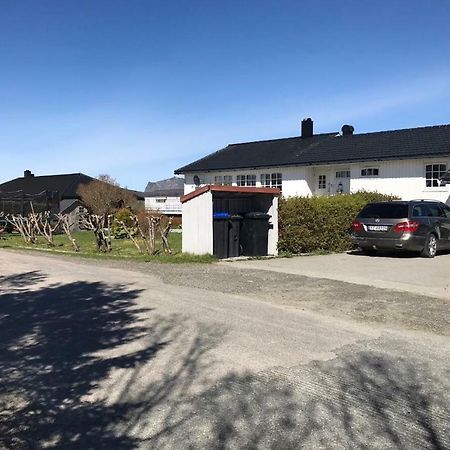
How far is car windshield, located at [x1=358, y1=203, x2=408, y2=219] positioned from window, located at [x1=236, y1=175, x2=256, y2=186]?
1747 cm

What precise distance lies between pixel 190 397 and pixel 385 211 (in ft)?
39.5

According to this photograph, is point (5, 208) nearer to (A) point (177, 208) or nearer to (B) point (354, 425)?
(A) point (177, 208)

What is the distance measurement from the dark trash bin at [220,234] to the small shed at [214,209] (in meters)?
0.05

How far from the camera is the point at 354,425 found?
3668 mm

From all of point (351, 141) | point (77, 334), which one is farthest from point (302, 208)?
point (351, 141)

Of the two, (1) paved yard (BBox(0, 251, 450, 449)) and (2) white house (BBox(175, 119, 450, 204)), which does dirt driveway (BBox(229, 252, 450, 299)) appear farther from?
(2) white house (BBox(175, 119, 450, 204))

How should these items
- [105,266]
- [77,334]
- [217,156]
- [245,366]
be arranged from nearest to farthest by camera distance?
1. [245,366]
2. [77,334]
3. [105,266]
4. [217,156]

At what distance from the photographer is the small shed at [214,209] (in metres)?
13.5

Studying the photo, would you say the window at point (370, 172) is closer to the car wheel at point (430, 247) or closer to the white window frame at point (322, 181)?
the white window frame at point (322, 181)

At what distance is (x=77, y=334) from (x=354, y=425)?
359 centimetres

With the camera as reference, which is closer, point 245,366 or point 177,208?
point 245,366

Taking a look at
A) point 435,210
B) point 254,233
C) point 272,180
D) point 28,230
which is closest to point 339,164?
point 272,180

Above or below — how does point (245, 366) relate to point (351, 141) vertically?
below

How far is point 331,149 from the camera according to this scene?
29781mm
